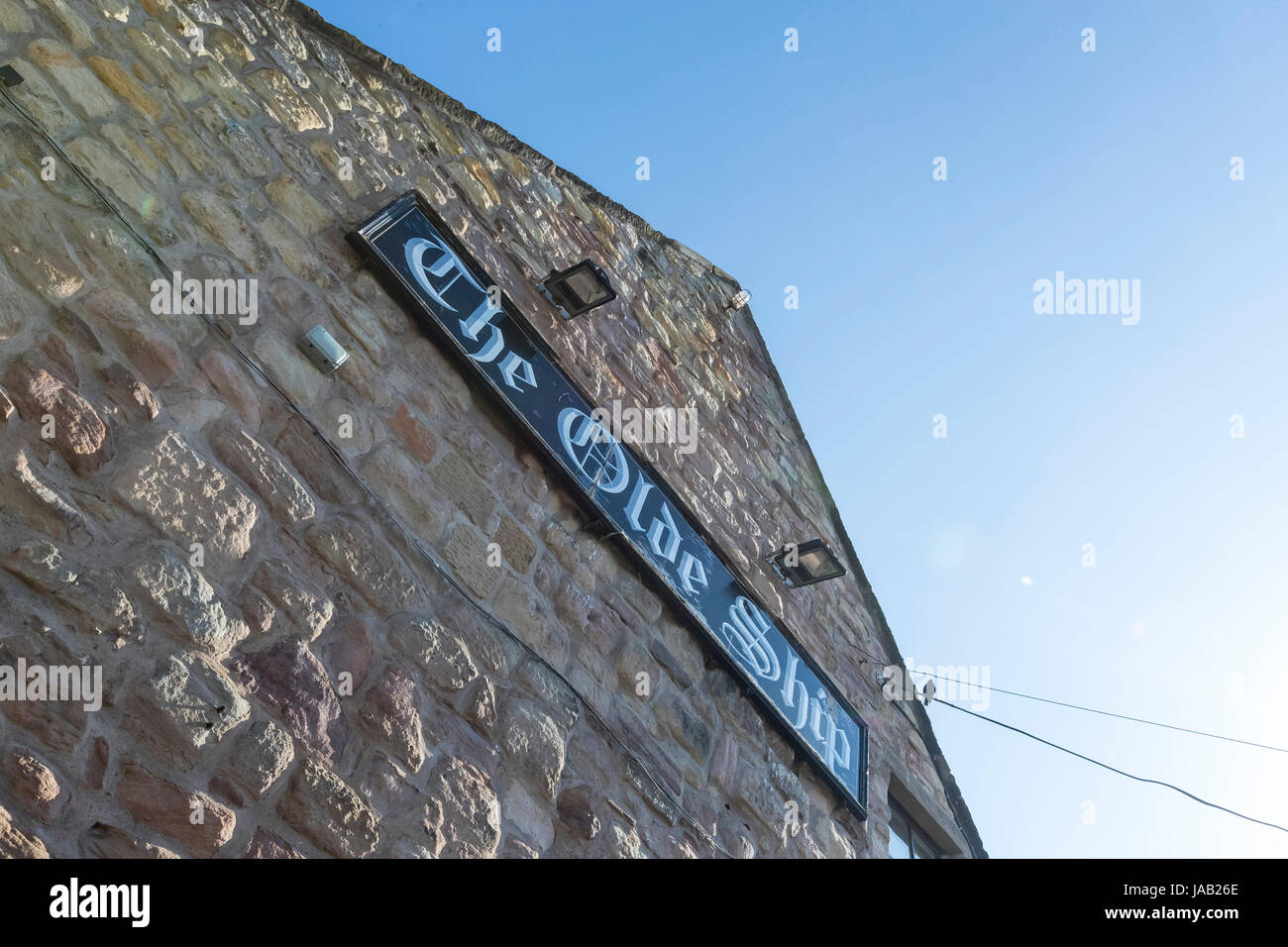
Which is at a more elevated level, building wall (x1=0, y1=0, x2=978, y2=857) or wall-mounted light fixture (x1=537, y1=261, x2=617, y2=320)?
wall-mounted light fixture (x1=537, y1=261, x2=617, y2=320)

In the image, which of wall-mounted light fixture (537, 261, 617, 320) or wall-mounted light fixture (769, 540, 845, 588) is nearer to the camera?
wall-mounted light fixture (537, 261, 617, 320)

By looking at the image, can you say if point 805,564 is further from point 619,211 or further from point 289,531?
point 289,531

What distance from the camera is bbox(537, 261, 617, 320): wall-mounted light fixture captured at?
423 cm

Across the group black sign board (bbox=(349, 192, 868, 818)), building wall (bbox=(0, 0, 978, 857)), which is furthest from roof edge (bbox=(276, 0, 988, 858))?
black sign board (bbox=(349, 192, 868, 818))

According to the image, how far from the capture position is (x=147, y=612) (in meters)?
2.18

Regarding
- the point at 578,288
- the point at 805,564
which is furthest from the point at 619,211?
the point at 805,564

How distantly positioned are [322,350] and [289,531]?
0.61 metres

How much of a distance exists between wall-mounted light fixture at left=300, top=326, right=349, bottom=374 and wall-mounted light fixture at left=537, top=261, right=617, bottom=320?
4.71ft

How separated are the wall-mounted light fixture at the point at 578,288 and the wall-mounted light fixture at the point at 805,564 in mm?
1484

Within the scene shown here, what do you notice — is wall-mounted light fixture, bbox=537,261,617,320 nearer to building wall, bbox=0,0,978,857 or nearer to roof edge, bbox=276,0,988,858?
building wall, bbox=0,0,978,857

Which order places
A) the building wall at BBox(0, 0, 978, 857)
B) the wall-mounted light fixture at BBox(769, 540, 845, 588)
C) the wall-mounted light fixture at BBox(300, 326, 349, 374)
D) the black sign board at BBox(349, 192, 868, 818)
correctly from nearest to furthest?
the building wall at BBox(0, 0, 978, 857)
the wall-mounted light fixture at BBox(300, 326, 349, 374)
the black sign board at BBox(349, 192, 868, 818)
the wall-mounted light fixture at BBox(769, 540, 845, 588)

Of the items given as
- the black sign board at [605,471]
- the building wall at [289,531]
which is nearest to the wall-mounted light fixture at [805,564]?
the black sign board at [605,471]

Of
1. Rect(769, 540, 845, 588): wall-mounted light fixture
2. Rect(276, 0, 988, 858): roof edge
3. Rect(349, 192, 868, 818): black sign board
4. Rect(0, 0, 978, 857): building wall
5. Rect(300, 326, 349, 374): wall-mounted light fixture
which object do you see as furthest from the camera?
Rect(769, 540, 845, 588): wall-mounted light fixture
